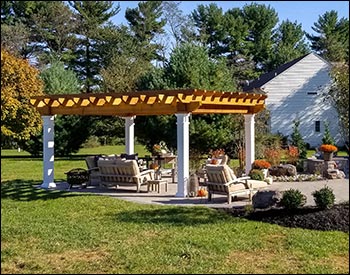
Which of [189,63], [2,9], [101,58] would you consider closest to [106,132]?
[101,58]

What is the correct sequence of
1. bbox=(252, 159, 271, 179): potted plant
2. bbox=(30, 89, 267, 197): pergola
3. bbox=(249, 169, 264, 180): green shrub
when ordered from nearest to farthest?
bbox=(30, 89, 267, 197): pergola
bbox=(249, 169, 264, 180): green shrub
bbox=(252, 159, 271, 179): potted plant

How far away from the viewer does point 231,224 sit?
856 centimetres

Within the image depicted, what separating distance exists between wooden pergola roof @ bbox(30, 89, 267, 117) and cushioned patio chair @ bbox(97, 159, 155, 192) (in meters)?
1.52

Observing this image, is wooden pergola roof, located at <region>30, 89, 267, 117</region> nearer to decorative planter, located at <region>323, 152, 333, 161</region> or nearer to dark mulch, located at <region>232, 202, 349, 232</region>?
decorative planter, located at <region>323, 152, 333, 161</region>

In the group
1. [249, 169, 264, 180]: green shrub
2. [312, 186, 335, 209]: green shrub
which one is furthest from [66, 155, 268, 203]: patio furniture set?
[312, 186, 335, 209]: green shrub

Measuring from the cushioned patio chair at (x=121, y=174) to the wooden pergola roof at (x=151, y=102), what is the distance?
1.52 m

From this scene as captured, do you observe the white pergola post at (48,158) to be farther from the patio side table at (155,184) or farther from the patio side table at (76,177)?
the patio side table at (155,184)

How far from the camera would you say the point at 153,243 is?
7164mm

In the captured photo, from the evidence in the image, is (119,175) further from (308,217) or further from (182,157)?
(308,217)

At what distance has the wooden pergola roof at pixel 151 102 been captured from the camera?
12031mm

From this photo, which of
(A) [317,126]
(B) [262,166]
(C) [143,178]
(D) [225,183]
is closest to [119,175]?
(C) [143,178]

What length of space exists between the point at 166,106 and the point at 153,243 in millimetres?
5927

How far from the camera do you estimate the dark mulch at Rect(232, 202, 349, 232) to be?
820cm

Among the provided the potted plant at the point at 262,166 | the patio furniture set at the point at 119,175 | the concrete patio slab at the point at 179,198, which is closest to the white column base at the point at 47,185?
the concrete patio slab at the point at 179,198
